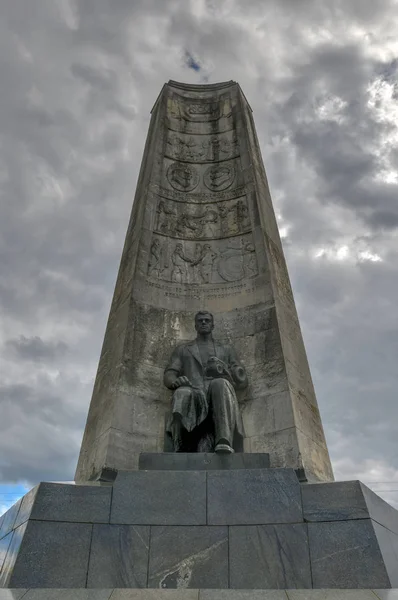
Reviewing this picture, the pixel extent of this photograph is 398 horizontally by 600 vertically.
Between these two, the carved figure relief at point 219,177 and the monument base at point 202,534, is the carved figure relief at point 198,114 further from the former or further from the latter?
the monument base at point 202,534

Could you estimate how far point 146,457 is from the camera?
288 inches

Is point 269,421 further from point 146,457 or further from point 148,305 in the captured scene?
point 148,305

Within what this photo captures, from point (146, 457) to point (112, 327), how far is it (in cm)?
425

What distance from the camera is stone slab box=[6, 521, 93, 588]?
5.79 m

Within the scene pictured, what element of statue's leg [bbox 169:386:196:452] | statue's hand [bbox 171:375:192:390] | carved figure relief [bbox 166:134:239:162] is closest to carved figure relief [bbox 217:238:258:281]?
carved figure relief [bbox 166:134:239:162]

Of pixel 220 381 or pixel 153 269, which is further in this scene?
pixel 153 269

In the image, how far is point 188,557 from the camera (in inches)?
240

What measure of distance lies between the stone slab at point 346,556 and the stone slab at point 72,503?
2.56m

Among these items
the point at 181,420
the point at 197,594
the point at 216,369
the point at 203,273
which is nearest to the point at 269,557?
the point at 197,594

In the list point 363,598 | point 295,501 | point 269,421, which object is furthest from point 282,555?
point 269,421

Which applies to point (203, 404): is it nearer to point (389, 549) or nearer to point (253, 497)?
point (253, 497)

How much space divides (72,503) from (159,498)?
108cm

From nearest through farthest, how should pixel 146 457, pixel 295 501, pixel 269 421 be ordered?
pixel 295 501 → pixel 146 457 → pixel 269 421

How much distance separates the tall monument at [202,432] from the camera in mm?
5969
